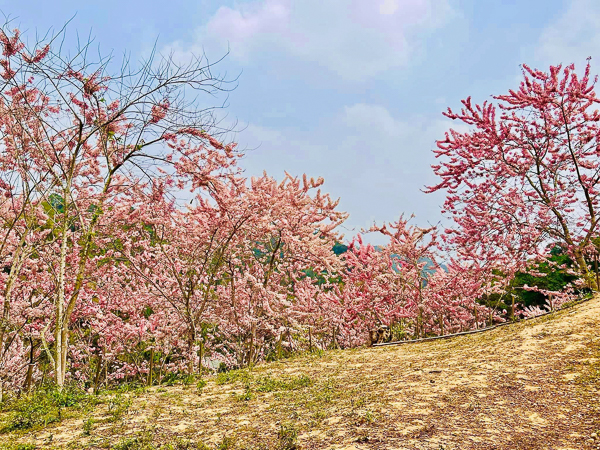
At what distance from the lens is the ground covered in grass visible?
12.5 feet

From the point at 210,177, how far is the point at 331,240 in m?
5.29

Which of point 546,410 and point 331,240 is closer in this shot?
point 546,410

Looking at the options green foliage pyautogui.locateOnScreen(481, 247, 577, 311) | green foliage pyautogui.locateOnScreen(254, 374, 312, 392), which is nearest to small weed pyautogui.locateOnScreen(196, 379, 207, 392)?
green foliage pyautogui.locateOnScreen(254, 374, 312, 392)

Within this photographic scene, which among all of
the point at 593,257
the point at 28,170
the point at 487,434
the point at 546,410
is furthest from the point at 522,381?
the point at 28,170

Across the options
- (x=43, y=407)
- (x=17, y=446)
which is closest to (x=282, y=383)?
(x=43, y=407)

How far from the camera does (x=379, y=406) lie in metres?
4.59

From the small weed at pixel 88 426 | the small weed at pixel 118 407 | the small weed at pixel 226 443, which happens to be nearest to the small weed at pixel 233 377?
the small weed at pixel 118 407

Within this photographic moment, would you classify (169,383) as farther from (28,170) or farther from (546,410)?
(546,410)

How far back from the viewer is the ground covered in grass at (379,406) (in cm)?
381

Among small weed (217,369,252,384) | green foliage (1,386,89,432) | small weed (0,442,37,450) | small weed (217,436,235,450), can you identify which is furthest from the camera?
small weed (217,369,252,384)

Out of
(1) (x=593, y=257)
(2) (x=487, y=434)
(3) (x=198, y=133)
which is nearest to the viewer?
(2) (x=487, y=434)

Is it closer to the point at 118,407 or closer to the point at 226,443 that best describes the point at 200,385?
the point at 118,407

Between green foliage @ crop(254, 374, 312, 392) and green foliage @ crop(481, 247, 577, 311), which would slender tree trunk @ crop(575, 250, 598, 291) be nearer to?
green foliage @ crop(254, 374, 312, 392)

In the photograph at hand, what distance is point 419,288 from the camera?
10945 millimetres
